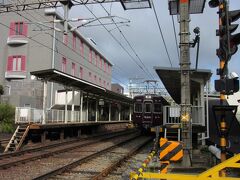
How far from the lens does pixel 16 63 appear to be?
37.0m

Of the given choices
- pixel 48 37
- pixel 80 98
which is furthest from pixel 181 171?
pixel 48 37

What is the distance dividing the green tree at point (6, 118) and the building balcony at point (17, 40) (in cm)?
1303

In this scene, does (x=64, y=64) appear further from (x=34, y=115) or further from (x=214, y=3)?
(x=214, y=3)

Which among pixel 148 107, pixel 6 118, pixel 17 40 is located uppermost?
pixel 17 40

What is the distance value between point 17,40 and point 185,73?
29.4 metres

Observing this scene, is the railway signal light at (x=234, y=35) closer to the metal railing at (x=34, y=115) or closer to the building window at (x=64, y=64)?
the metal railing at (x=34, y=115)

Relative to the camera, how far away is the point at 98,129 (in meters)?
32.9

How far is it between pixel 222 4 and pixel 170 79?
10442 millimetres

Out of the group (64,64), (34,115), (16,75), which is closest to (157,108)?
(34,115)

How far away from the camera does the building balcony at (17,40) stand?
36.5 metres

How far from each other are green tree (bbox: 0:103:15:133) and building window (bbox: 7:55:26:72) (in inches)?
475

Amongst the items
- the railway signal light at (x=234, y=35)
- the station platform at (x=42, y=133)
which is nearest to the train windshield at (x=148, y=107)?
the station platform at (x=42, y=133)

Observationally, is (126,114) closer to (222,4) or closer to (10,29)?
(10,29)

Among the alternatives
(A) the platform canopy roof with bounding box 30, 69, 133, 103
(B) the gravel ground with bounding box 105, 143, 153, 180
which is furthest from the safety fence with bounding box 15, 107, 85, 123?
(B) the gravel ground with bounding box 105, 143, 153, 180
